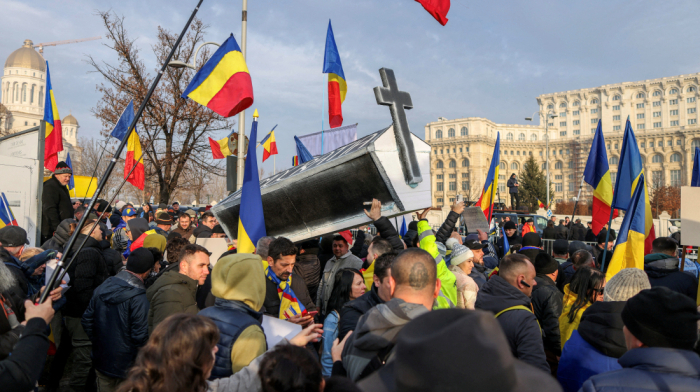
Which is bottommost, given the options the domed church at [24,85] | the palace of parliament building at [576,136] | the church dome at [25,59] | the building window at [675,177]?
the building window at [675,177]

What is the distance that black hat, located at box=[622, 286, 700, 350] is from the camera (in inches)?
84.0

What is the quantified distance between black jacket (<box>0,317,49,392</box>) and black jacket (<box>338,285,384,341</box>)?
1.63m

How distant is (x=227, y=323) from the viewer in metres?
2.60

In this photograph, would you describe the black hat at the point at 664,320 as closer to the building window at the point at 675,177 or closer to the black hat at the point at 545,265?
the black hat at the point at 545,265

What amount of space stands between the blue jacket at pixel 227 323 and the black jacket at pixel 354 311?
21.5 inches

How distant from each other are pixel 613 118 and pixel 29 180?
117115mm

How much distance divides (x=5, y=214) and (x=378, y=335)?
5994mm

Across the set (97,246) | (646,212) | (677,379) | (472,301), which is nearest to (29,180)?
(97,246)

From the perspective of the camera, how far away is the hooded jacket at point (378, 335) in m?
2.23

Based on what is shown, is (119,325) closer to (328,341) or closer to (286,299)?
(286,299)

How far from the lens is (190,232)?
27.3 ft

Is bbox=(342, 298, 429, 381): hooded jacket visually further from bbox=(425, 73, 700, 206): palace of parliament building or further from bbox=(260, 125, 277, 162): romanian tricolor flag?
bbox=(425, 73, 700, 206): palace of parliament building

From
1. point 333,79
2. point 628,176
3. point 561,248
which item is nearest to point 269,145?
point 333,79

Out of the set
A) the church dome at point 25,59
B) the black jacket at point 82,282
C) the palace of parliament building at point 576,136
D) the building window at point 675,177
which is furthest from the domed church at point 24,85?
the building window at point 675,177
